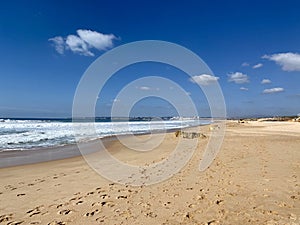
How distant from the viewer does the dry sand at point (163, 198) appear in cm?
412

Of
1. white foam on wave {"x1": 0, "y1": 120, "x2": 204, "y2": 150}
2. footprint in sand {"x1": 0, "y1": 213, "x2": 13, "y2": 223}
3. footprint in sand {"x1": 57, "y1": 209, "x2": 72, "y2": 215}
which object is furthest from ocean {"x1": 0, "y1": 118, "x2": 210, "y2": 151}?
footprint in sand {"x1": 57, "y1": 209, "x2": 72, "y2": 215}

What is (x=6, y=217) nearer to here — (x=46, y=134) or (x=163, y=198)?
(x=163, y=198)

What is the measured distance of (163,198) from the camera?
5105 mm

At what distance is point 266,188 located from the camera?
5531 millimetres

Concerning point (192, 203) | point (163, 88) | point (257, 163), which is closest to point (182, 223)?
point (192, 203)

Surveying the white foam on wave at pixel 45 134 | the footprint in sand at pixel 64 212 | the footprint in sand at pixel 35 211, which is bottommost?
the footprint in sand at pixel 35 211

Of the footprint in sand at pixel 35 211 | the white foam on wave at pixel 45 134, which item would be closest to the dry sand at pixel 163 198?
the footprint in sand at pixel 35 211

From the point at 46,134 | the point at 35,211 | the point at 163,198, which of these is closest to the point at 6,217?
the point at 35,211

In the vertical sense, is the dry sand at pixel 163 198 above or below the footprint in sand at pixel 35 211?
above

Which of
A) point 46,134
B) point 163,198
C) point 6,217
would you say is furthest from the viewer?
point 46,134

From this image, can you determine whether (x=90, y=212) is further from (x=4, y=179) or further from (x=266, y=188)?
(x=4, y=179)

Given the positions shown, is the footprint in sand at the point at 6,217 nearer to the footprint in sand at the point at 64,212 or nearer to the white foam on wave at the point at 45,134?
the footprint in sand at the point at 64,212

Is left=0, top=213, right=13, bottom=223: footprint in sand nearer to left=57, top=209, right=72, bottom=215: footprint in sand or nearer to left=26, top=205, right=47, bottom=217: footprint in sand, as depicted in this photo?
left=26, top=205, right=47, bottom=217: footprint in sand

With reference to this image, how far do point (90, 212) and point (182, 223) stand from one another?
1.75 meters
